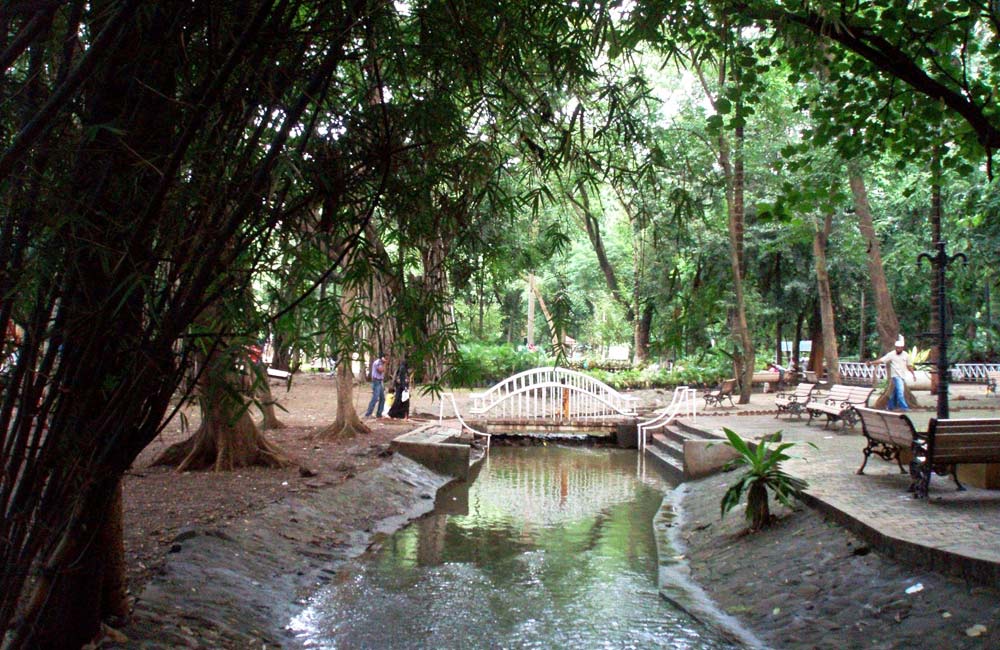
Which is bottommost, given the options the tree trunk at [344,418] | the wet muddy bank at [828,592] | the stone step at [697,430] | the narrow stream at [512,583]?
the narrow stream at [512,583]

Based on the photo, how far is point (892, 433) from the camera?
10.3 metres

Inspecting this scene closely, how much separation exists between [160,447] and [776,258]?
26619 mm

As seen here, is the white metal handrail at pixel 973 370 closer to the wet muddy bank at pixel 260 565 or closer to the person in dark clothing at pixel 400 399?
the person in dark clothing at pixel 400 399

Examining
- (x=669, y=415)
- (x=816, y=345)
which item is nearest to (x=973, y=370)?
(x=816, y=345)

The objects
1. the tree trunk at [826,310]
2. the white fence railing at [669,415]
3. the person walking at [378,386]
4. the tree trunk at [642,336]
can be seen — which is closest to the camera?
the person walking at [378,386]

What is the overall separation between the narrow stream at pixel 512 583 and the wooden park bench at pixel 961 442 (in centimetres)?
332

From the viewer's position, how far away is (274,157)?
358 cm

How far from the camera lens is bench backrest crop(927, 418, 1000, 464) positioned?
8.94 m

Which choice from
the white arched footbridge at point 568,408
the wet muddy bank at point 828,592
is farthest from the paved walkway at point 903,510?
the white arched footbridge at point 568,408

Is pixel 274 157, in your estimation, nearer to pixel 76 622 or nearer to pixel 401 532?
→ pixel 76 622

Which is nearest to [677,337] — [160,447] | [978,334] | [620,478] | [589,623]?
[589,623]

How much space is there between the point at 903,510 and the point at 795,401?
11871 millimetres

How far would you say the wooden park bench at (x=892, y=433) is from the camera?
31.5ft

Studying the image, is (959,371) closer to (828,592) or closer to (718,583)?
(718,583)
